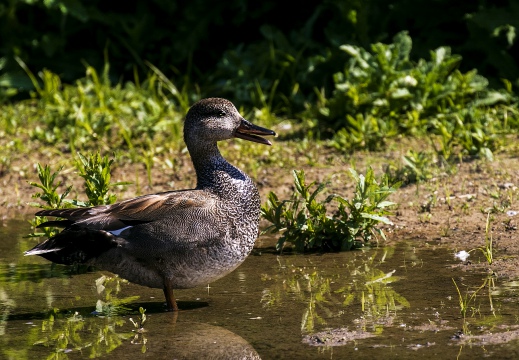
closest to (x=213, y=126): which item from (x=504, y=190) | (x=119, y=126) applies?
(x=504, y=190)

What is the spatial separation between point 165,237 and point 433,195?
2586 mm

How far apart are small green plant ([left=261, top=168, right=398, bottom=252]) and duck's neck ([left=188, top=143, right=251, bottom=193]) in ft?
2.12

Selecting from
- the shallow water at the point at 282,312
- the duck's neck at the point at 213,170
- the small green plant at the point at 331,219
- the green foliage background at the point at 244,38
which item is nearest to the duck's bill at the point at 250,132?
the duck's neck at the point at 213,170

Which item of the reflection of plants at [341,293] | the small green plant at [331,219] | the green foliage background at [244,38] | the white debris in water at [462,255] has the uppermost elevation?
the green foliage background at [244,38]

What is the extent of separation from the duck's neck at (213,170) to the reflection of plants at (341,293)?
2.24 feet

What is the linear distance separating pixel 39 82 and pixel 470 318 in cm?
665

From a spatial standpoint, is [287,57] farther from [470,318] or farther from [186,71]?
[470,318]

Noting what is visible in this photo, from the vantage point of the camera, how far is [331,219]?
6.67 metres

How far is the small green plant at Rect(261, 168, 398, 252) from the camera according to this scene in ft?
21.6

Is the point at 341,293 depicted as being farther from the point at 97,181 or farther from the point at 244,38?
the point at 244,38

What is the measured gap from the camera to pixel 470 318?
5.05m

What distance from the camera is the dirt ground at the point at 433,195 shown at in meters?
6.67

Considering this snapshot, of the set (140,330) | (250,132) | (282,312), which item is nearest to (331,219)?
(250,132)

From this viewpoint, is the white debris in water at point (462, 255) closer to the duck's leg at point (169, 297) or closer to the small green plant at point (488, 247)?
the small green plant at point (488, 247)
